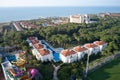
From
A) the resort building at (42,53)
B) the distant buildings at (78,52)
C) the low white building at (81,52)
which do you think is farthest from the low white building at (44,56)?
the low white building at (81,52)

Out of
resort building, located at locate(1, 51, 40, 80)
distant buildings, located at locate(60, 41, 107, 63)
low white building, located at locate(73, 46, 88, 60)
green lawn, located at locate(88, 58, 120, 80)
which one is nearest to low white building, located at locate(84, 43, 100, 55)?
distant buildings, located at locate(60, 41, 107, 63)

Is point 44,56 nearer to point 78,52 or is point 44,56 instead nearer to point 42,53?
point 42,53

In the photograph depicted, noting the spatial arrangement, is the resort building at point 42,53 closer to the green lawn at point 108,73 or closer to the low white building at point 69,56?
the low white building at point 69,56

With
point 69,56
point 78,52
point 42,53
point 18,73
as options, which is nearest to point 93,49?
point 78,52

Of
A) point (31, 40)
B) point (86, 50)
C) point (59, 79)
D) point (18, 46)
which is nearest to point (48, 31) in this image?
point (31, 40)

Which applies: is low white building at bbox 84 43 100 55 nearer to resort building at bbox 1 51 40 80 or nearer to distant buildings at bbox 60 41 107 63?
distant buildings at bbox 60 41 107 63

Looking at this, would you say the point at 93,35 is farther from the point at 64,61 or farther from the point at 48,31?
the point at 64,61

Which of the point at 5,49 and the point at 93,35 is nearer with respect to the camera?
the point at 5,49
